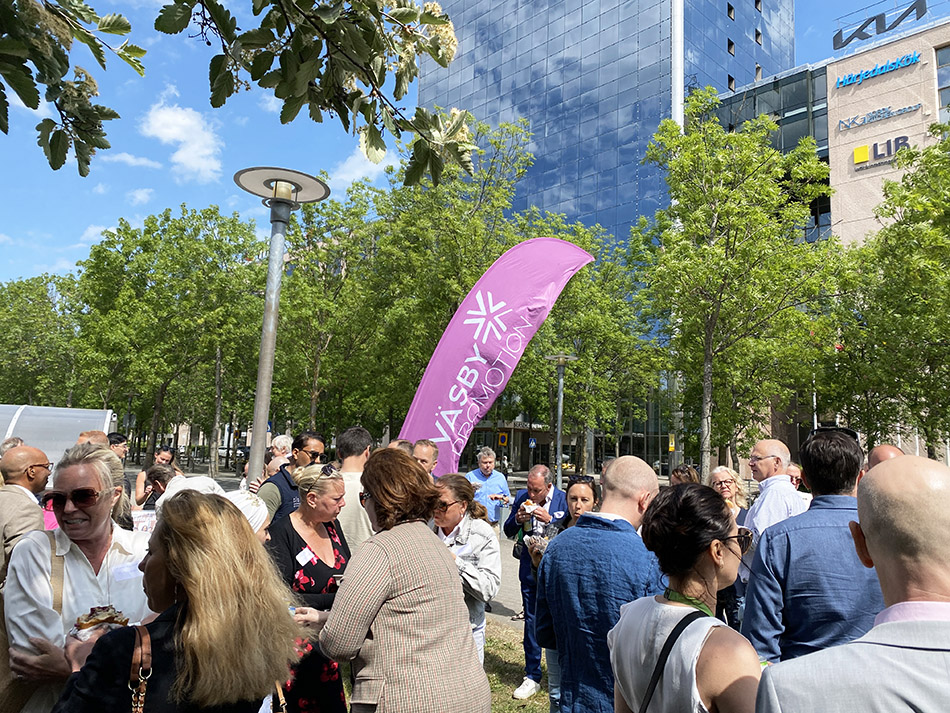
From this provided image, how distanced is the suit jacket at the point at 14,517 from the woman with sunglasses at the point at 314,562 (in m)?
1.22

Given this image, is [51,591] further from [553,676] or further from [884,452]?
[884,452]

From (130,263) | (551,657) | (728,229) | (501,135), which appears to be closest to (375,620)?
(551,657)

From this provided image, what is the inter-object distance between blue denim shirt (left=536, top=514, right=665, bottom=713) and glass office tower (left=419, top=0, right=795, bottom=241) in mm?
41477

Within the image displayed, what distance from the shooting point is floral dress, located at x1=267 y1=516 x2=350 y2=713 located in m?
3.25

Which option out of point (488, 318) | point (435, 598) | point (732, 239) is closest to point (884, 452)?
point (435, 598)

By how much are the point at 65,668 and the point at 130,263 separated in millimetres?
29213

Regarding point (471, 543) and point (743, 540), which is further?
point (471, 543)

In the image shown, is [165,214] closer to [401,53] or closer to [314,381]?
[314,381]

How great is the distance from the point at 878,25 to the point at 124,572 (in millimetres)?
49523

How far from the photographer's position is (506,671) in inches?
243

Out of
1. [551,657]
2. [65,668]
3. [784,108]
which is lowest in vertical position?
[551,657]

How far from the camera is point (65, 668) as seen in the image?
229 cm

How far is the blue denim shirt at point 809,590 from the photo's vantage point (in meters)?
2.78

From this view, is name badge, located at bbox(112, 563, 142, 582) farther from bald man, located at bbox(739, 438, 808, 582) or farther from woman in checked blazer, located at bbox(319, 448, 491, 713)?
bald man, located at bbox(739, 438, 808, 582)
